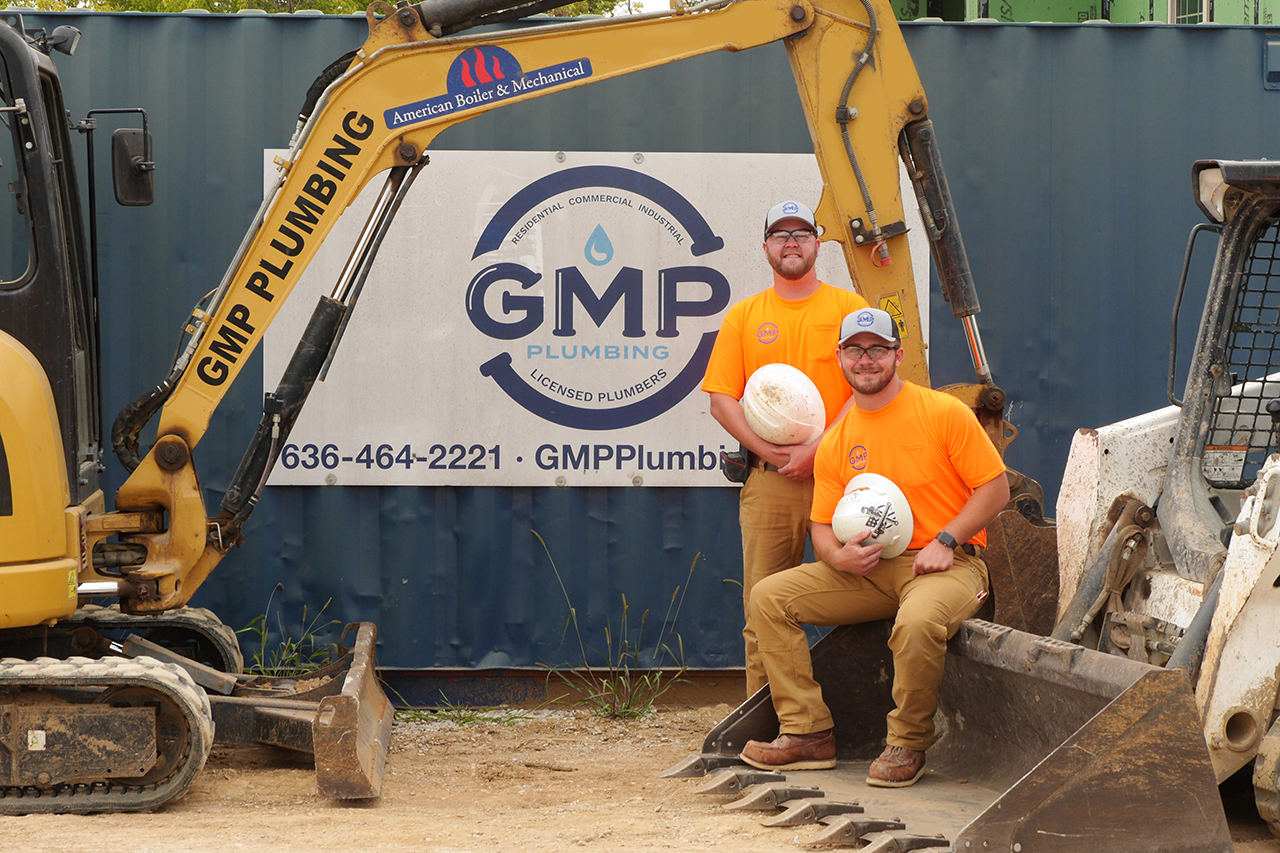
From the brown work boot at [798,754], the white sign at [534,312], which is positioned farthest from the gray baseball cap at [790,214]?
the brown work boot at [798,754]

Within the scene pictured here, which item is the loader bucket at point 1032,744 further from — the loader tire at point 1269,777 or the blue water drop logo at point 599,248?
the blue water drop logo at point 599,248

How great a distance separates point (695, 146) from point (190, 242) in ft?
8.95

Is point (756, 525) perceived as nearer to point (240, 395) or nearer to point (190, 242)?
point (240, 395)

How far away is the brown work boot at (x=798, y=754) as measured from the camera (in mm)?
4855

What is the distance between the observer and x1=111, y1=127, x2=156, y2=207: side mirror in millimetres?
5160

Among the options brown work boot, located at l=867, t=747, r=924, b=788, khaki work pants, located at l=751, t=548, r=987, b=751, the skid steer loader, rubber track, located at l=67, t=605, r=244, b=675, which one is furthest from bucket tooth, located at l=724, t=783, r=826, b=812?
rubber track, located at l=67, t=605, r=244, b=675

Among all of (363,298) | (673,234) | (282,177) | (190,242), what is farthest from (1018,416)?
(190,242)

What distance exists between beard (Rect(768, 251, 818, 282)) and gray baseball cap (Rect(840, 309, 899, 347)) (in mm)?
726

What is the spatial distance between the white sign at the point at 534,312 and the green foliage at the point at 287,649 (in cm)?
75

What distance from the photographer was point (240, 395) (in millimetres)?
6793

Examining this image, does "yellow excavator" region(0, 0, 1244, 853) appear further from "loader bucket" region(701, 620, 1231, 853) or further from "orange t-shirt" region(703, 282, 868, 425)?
"orange t-shirt" region(703, 282, 868, 425)

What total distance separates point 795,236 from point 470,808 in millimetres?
2679

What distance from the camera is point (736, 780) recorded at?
4.73m

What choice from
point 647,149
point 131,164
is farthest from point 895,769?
point 131,164
